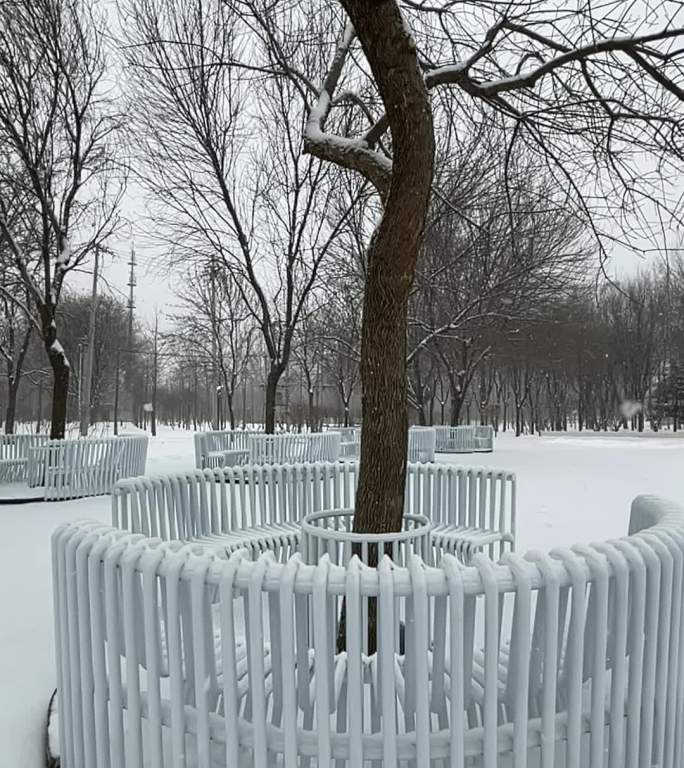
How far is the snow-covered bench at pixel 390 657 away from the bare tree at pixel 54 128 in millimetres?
11623

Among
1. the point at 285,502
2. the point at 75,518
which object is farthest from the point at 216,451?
the point at 285,502

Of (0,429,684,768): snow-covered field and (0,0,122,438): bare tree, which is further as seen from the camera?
(0,0,122,438): bare tree

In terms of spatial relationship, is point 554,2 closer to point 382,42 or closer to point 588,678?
point 382,42

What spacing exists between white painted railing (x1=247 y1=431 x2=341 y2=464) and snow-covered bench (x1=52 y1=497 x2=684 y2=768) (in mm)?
10224

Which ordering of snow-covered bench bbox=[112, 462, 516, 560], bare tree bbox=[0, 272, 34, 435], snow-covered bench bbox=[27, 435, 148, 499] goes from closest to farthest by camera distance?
snow-covered bench bbox=[112, 462, 516, 560], snow-covered bench bbox=[27, 435, 148, 499], bare tree bbox=[0, 272, 34, 435]

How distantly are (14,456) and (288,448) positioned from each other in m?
5.48

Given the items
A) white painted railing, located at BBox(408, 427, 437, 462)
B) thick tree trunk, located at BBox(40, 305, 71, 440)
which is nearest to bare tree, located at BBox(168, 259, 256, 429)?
white painted railing, located at BBox(408, 427, 437, 462)

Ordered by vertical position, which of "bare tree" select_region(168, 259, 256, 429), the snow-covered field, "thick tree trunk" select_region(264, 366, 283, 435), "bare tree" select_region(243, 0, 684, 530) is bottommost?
the snow-covered field

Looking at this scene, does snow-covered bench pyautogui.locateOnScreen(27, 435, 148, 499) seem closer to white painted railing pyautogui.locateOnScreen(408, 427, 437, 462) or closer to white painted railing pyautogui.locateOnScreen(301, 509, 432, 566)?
white painted railing pyautogui.locateOnScreen(301, 509, 432, 566)

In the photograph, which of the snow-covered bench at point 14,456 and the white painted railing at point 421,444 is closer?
the snow-covered bench at point 14,456

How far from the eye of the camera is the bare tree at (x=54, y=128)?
12062 mm

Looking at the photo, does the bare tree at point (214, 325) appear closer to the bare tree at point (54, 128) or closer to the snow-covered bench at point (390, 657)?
the bare tree at point (54, 128)

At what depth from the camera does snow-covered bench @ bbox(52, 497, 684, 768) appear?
6.63ft

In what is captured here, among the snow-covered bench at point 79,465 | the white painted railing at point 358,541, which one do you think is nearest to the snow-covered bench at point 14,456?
the snow-covered bench at point 79,465
